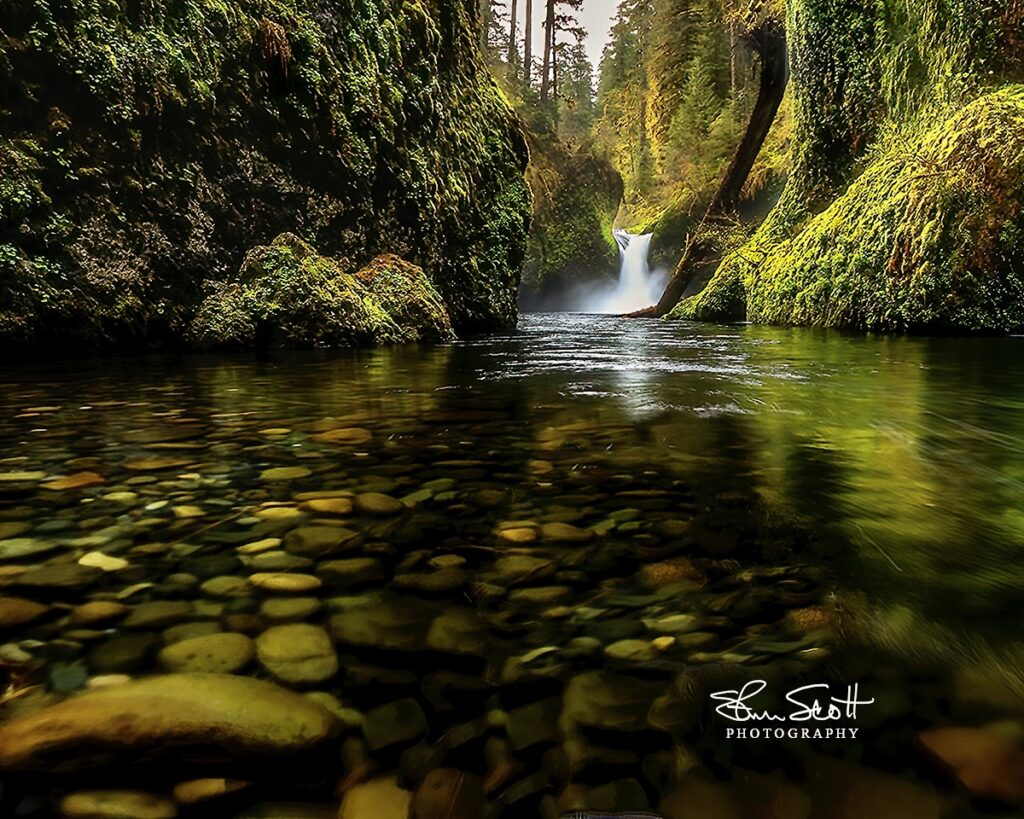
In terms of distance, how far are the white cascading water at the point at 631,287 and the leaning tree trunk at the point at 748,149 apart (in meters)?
8.41

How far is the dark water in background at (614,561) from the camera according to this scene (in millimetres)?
693

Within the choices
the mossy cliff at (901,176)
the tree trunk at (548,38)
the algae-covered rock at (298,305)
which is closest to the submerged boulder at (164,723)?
the algae-covered rock at (298,305)

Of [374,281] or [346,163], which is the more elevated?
[346,163]

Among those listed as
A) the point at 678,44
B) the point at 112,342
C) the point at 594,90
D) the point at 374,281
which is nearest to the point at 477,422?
→ the point at 112,342

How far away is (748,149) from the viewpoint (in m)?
15.5

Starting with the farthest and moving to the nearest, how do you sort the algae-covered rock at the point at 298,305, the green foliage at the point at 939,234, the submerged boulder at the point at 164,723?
1. the green foliage at the point at 939,234
2. the algae-covered rock at the point at 298,305
3. the submerged boulder at the point at 164,723

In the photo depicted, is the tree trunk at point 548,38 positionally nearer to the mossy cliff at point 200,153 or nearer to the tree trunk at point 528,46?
the tree trunk at point 528,46

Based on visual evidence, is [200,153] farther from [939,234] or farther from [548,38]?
[548,38]

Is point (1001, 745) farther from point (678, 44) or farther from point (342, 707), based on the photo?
point (678, 44)

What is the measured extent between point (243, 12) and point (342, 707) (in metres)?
7.76

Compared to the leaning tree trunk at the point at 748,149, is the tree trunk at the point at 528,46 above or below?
above

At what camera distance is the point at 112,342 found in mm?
5641

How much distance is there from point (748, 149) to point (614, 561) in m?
16.7
